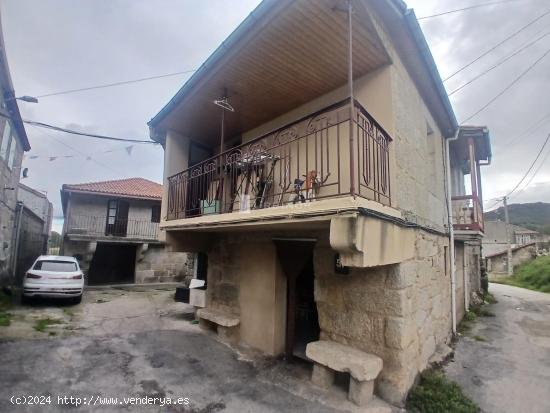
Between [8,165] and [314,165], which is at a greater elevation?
[8,165]

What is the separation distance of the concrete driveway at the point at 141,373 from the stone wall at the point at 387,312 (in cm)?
62

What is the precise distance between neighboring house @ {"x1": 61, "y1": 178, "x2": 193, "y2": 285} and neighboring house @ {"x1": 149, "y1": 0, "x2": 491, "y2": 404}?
10.7 meters

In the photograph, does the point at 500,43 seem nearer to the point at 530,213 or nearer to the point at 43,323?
the point at 43,323

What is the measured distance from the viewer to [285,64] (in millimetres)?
4977

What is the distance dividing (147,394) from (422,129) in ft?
22.2

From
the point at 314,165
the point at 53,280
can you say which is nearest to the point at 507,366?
the point at 314,165

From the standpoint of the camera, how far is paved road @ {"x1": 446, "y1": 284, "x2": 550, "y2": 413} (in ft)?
13.6

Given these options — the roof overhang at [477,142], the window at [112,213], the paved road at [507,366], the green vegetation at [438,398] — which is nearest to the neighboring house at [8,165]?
the window at [112,213]

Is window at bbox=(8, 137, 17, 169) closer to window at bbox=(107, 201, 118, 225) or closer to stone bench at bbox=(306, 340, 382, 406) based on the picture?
window at bbox=(107, 201, 118, 225)

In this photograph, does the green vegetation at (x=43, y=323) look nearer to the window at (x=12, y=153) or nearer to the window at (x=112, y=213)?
the window at (x=12, y=153)

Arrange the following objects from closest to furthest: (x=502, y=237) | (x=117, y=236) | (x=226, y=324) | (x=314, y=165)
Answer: (x=314, y=165) < (x=226, y=324) < (x=117, y=236) < (x=502, y=237)

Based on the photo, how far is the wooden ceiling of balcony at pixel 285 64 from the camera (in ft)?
13.1

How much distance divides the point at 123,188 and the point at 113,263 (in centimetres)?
481

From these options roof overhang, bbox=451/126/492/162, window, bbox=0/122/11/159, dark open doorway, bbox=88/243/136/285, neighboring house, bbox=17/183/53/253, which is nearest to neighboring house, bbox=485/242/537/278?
roof overhang, bbox=451/126/492/162
